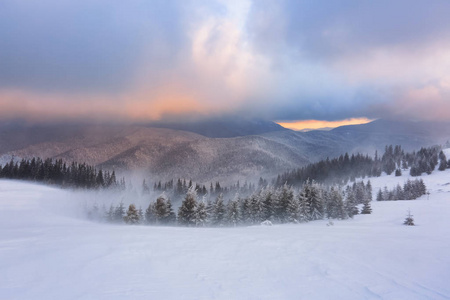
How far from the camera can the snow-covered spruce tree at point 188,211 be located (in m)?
41.7

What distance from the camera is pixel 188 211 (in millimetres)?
42375

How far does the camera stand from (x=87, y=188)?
99.2 m

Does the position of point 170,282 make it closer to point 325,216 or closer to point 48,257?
point 48,257

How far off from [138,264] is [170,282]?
8.01 feet

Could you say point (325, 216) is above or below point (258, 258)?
below

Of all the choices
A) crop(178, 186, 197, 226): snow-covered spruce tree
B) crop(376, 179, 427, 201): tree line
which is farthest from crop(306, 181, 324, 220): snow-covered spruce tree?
crop(376, 179, 427, 201): tree line

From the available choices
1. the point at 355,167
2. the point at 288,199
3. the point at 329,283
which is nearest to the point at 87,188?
the point at 288,199

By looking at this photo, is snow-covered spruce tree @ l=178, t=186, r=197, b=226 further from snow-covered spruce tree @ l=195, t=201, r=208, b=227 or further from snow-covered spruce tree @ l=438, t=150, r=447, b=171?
snow-covered spruce tree @ l=438, t=150, r=447, b=171

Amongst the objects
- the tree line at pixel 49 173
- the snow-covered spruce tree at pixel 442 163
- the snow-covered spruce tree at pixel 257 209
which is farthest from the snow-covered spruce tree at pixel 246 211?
the snow-covered spruce tree at pixel 442 163

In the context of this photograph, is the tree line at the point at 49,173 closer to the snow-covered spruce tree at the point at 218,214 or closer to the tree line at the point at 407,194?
the snow-covered spruce tree at the point at 218,214

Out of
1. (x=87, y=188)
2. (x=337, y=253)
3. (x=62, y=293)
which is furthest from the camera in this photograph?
(x=87, y=188)

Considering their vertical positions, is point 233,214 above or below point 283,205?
below

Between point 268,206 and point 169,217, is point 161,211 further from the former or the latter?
point 268,206

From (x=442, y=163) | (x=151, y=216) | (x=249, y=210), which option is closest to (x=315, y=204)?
(x=249, y=210)
